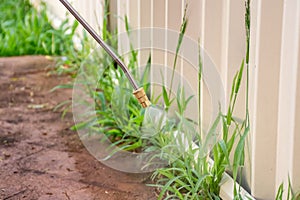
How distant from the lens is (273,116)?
196cm

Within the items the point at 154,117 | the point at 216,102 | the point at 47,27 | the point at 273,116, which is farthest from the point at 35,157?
the point at 47,27

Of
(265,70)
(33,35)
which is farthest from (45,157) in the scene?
(33,35)

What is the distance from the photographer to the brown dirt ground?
2.45 metres

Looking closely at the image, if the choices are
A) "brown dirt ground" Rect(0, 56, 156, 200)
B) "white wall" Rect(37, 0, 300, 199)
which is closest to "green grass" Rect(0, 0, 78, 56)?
"brown dirt ground" Rect(0, 56, 156, 200)

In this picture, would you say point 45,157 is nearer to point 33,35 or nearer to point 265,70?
point 265,70

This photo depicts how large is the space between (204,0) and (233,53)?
29 cm

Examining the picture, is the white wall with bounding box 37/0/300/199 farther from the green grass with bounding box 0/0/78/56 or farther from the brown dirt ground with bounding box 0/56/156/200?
the green grass with bounding box 0/0/78/56

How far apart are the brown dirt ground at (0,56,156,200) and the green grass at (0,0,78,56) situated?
1.61ft

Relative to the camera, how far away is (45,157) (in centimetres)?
281

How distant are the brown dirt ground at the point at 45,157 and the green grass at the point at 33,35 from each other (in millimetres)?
492

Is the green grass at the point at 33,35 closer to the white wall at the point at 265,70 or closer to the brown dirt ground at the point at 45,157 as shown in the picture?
the brown dirt ground at the point at 45,157

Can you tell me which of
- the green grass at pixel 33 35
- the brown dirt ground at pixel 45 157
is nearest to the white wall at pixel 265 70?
the brown dirt ground at pixel 45 157

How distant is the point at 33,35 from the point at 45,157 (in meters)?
1.96

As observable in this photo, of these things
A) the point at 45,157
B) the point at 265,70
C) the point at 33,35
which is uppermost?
the point at 265,70
